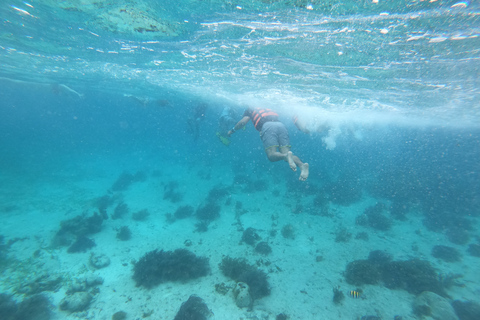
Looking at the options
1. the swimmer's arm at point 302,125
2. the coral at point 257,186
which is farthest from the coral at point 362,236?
the coral at point 257,186

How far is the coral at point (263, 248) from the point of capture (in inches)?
396

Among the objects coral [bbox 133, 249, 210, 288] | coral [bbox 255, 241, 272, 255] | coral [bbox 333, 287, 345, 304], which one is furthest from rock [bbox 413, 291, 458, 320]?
coral [bbox 133, 249, 210, 288]

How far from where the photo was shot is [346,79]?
13.5 m

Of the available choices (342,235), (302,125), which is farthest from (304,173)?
(342,235)

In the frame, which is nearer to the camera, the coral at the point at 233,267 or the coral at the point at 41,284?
the coral at the point at 41,284

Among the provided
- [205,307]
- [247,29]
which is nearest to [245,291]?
[205,307]

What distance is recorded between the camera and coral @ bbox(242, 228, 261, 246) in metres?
10.9

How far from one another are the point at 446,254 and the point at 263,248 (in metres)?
10.6

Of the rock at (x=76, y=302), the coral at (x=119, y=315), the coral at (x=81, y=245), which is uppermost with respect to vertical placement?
the coral at (x=119, y=315)

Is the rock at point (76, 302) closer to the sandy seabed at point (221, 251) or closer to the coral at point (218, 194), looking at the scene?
the sandy seabed at point (221, 251)

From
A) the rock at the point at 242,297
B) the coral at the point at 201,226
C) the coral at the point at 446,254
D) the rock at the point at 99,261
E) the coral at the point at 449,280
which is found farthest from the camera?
the coral at the point at 201,226

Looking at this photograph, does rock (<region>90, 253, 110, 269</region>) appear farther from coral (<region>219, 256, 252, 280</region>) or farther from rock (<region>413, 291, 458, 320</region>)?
rock (<region>413, 291, 458, 320</region>)

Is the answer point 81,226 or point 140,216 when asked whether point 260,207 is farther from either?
point 81,226

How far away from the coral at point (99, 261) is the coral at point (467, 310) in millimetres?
15020
